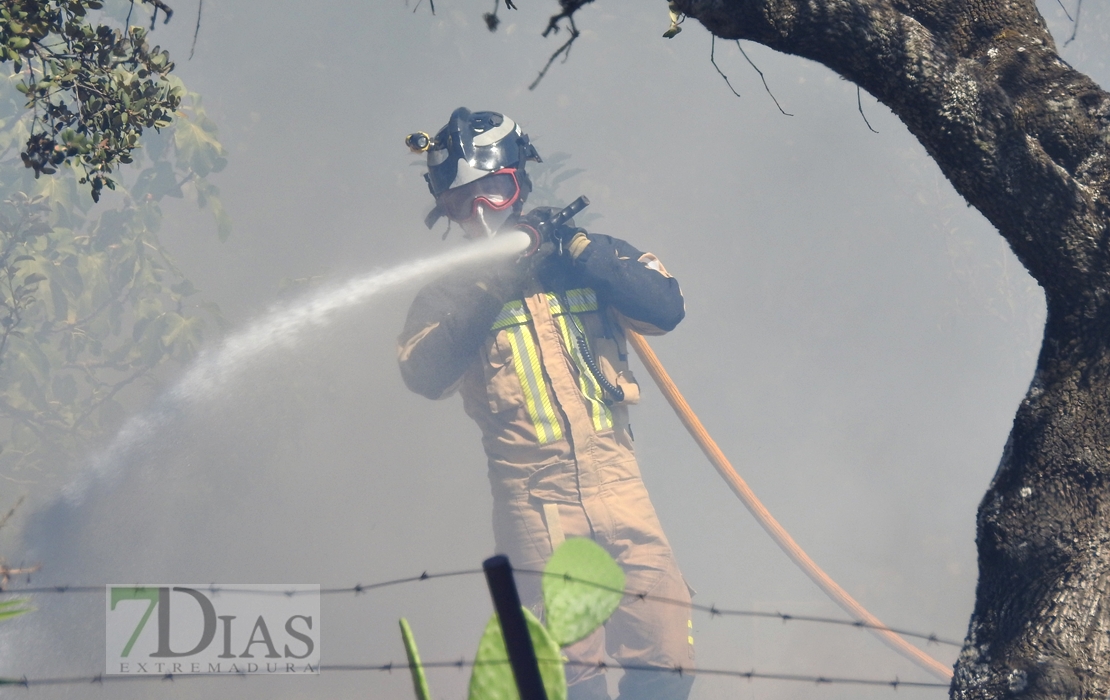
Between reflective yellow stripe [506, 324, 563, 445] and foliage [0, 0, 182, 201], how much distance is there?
267 centimetres

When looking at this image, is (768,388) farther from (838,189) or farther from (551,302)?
(551,302)

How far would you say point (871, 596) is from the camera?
14141 mm

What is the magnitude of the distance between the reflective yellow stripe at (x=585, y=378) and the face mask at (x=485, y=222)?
77 cm

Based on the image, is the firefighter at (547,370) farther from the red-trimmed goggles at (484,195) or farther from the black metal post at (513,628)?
the black metal post at (513,628)

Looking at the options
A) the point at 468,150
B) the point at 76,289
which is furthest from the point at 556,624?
the point at 76,289

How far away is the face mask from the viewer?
5258 millimetres

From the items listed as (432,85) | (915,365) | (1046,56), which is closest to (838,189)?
(915,365)

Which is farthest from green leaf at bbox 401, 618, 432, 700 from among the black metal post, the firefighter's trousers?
the firefighter's trousers

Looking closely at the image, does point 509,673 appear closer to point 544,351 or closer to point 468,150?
point 544,351

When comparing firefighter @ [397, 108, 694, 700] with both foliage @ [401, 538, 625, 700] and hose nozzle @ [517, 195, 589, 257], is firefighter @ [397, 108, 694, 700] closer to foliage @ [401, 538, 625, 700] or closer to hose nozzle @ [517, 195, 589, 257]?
hose nozzle @ [517, 195, 589, 257]

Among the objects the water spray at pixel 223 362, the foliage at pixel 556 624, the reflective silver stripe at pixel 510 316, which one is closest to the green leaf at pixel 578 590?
the foliage at pixel 556 624

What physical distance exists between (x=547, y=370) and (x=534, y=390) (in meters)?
0.16

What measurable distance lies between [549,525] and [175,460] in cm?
743

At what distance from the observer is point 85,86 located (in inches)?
105
